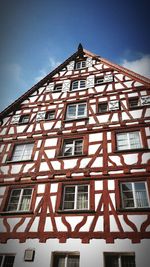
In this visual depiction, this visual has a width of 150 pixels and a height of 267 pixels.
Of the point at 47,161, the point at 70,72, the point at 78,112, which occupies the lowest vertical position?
the point at 47,161

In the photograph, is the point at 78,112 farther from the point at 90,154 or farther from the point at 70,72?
the point at 70,72

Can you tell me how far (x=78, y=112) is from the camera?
14984 mm

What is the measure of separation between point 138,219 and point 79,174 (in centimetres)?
353

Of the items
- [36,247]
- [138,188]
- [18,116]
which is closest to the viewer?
[36,247]

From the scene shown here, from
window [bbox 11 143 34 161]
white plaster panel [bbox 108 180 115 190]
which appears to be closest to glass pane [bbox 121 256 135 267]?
white plaster panel [bbox 108 180 115 190]

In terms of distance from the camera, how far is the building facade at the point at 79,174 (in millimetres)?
9109

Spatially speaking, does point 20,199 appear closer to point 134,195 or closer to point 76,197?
point 76,197

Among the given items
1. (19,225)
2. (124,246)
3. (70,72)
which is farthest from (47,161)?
(70,72)

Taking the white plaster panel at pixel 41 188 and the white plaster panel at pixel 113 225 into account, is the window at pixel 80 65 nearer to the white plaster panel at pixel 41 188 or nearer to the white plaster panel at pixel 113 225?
the white plaster panel at pixel 41 188

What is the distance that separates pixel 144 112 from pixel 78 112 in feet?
14.0

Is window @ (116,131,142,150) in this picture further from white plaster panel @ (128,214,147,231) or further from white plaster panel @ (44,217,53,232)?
white plaster panel @ (44,217,53,232)

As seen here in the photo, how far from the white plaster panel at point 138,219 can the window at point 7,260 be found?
5.28 metres

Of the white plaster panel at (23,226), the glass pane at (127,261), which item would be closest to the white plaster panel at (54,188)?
the white plaster panel at (23,226)

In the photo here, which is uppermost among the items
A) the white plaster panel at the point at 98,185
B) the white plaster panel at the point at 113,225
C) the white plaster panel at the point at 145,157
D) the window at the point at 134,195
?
the white plaster panel at the point at 145,157
